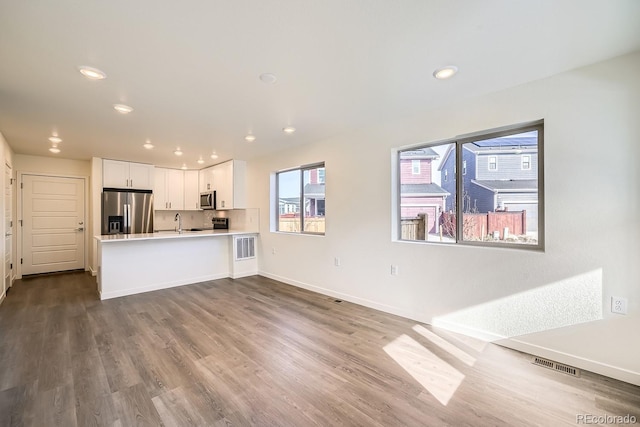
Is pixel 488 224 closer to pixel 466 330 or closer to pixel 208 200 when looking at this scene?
pixel 466 330

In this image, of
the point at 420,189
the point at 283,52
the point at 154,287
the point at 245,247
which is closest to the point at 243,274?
the point at 245,247

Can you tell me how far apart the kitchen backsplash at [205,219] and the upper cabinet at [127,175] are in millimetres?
968

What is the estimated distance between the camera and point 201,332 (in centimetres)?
296

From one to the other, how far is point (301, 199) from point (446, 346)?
314cm

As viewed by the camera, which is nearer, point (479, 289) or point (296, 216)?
point (479, 289)

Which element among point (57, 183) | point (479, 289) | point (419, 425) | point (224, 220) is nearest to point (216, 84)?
point (419, 425)

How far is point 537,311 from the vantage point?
8.03ft

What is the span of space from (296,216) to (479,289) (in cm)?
311

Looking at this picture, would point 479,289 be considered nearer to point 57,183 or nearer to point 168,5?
point 168,5

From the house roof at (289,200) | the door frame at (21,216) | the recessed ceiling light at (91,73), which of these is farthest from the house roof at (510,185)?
the door frame at (21,216)

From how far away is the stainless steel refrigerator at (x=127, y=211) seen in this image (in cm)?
560

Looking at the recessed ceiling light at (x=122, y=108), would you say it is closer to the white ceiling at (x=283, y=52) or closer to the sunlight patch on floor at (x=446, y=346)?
the white ceiling at (x=283, y=52)

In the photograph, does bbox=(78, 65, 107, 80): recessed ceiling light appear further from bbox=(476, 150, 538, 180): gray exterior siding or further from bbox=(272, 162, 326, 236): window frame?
bbox=(476, 150, 538, 180): gray exterior siding

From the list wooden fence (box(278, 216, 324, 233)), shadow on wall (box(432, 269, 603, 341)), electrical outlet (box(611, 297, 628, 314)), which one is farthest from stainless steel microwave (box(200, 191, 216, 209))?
electrical outlet (box(611, 297, 628, 314))
